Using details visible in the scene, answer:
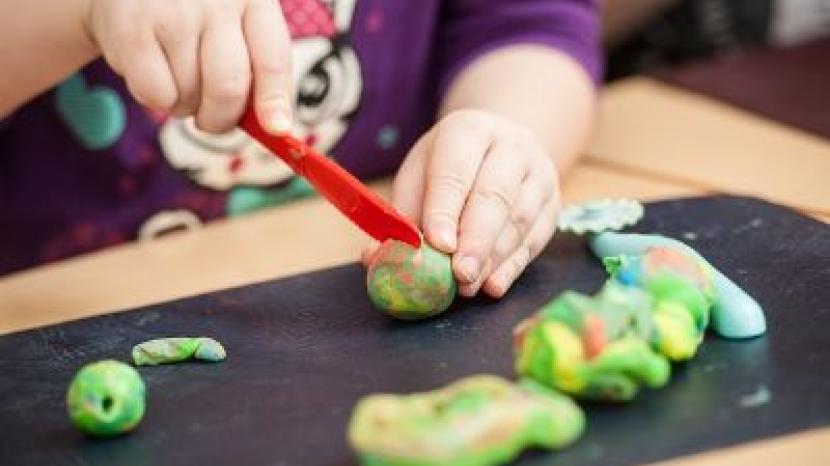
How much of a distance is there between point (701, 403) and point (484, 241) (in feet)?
0.52

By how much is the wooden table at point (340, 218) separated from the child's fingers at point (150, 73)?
0.12 metres

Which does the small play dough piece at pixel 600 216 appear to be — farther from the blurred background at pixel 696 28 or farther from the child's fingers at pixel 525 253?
the blurred background at pixel 696 28

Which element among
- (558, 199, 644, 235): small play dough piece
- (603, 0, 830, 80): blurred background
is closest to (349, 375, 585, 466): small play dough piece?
(558, 199, 644, 235): small play dough piece

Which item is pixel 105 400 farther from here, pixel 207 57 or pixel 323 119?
pixel 323 119

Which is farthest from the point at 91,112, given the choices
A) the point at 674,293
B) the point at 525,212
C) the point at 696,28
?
the point at 696,28

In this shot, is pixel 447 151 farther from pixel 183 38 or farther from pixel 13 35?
pixel 13 35

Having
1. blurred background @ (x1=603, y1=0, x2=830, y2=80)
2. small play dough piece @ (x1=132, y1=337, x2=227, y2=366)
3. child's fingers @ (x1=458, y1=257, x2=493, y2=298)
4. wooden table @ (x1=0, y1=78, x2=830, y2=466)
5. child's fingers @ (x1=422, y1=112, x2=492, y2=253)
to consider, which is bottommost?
blurred background @ (x1=603, y1=0, x2=830, y2=80)

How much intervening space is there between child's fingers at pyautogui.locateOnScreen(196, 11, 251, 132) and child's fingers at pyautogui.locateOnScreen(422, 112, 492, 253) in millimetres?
104

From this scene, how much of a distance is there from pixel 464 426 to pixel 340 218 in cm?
37

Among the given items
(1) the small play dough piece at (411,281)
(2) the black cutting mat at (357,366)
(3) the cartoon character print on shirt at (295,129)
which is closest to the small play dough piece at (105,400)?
(2) the black cutting mat at (357,366)

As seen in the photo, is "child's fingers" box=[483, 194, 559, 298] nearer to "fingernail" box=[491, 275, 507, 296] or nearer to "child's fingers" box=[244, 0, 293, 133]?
"fingernail" box=[491, 275, 507, 296]

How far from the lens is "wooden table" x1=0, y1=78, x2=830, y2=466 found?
2.37 ft

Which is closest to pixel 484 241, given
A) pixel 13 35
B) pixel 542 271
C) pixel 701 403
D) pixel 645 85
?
pixel 542 271

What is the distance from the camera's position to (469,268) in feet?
2.00
